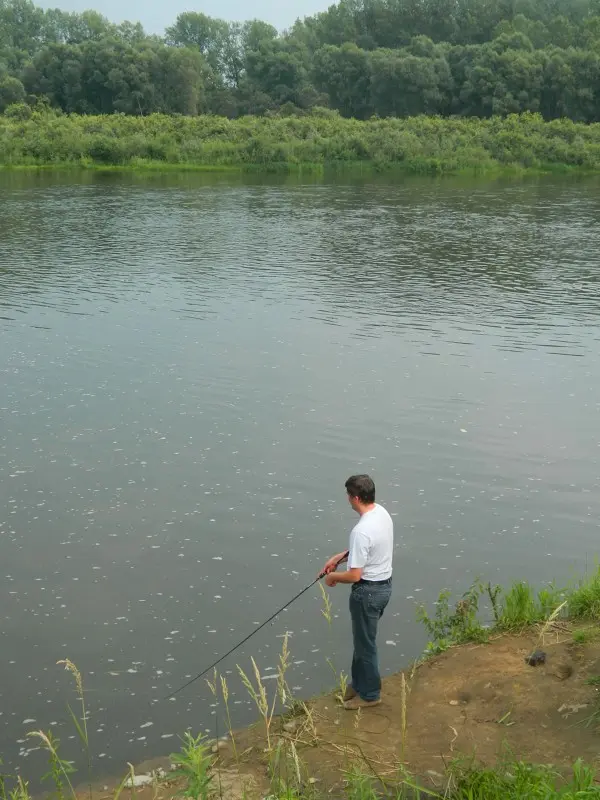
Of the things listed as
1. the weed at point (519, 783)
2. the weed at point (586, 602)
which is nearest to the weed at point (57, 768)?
the weed at point (519, 783)

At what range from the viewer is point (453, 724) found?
7.18m

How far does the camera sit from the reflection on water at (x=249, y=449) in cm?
899

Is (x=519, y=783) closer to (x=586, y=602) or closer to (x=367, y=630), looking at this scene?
(x=367, y=630)

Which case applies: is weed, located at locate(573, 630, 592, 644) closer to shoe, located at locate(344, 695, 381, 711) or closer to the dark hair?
→ shoe, located at locate(344, 695, 381, 711)

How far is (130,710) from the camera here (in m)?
8.02

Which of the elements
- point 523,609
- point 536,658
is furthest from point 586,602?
point 536,658

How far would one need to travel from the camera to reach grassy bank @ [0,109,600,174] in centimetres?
6612

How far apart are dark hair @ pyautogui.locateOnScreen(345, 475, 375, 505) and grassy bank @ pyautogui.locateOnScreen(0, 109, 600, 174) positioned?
2381 inches

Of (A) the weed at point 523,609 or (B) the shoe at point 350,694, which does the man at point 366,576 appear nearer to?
(B) the shoe at point 350,694

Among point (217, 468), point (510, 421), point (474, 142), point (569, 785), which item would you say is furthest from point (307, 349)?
point (474, 142)

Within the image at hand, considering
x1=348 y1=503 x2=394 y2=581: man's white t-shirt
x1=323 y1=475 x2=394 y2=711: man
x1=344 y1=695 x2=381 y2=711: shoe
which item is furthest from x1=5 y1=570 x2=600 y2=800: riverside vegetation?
x1=348 y1=503 x2=394 y2=581: man's white t-shirt

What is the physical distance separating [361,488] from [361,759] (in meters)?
1.86

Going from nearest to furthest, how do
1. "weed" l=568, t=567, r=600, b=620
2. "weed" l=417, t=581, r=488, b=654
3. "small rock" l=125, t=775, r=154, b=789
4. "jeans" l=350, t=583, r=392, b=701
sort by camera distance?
"small rock" l=125, t=775, r=154, b=789 → "jeans" l=350, t=583, r=392, b=701 → "weed" l=417, t=581, r=488, b=654 → "weed" l=568, t=567, r=600, b=620

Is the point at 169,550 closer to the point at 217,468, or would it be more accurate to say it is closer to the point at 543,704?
the point at 217,468
